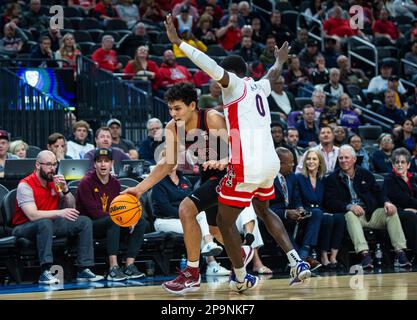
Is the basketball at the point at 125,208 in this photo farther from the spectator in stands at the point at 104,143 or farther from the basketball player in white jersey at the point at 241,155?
the spectator in stands at the point at 104,143

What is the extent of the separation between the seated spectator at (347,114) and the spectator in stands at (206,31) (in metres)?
3.08

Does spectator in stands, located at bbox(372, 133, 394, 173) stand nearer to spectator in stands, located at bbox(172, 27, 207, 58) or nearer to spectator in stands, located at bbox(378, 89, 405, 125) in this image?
spectator in stands, located at bbox(378, 89, 405, 125)

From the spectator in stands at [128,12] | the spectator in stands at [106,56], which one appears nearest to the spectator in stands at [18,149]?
the spectator in stands at [106,56]

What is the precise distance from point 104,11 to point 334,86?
173 inches

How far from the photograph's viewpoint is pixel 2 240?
29.4 ft

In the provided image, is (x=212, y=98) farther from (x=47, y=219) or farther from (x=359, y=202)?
(x=47, y=219)

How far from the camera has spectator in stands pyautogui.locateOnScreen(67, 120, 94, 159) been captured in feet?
37.4

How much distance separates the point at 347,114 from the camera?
14.3 meters

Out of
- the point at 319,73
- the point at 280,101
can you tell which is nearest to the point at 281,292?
the point at 280,101

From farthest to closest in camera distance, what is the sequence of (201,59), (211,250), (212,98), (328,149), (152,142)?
(212,98) < (328,149) < (152,142) < (211,250) < (201,59)

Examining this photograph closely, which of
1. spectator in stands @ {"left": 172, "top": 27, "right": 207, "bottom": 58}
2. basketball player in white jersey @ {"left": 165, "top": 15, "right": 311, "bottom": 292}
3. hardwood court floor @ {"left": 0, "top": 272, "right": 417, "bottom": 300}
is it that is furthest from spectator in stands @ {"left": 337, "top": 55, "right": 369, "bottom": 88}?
basketball player in white jersey @ {"left": 165, "top": 15, "right": 311, "bottom": 292}

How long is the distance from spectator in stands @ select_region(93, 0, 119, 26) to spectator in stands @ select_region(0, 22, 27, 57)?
2321 millimetres
